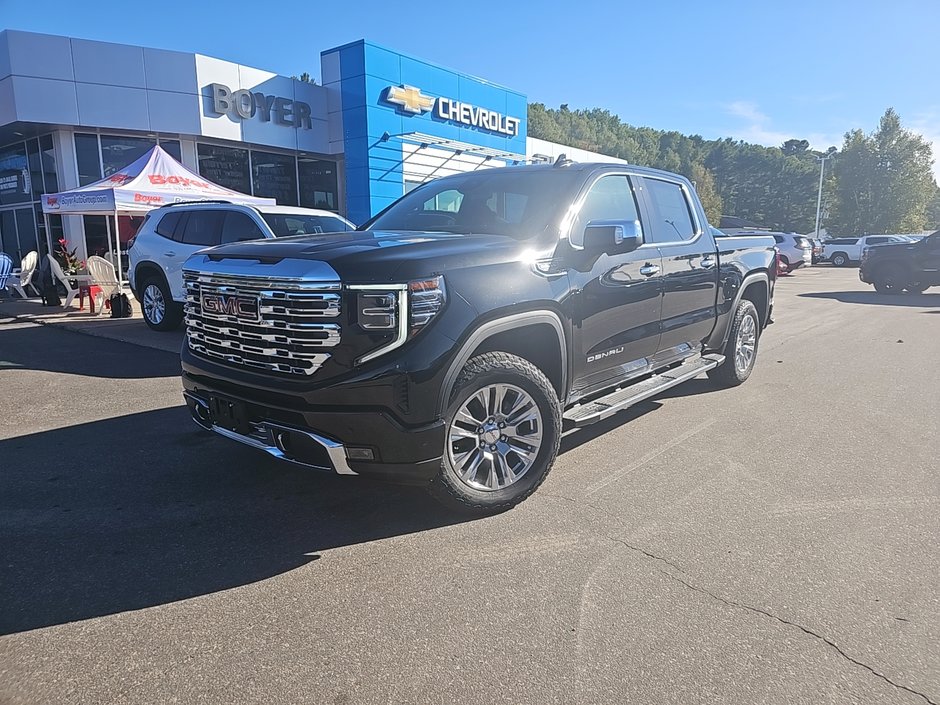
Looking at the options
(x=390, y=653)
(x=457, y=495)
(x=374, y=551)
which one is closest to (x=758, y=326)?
(x=457, y=495)

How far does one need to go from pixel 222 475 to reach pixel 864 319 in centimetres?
1218

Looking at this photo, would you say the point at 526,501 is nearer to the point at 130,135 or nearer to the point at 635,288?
the point at 635,288

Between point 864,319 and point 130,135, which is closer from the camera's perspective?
point 864,319

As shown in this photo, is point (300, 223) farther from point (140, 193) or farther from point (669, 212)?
point (669, 212)

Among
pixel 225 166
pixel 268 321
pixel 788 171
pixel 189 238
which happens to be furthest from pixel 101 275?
pixel 788 171

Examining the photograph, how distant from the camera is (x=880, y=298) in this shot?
16.6 m

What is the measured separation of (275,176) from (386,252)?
713 inches

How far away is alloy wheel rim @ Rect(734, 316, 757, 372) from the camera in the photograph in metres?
6.60

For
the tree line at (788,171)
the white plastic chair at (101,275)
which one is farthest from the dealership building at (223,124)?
the tree line at (788,171)

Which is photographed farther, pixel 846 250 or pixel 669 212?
pixel 846 250

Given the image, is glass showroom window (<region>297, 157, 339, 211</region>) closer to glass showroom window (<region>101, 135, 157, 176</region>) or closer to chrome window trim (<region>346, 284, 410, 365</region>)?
glass showroom window (<region>101, 135, 157, 176</region>)

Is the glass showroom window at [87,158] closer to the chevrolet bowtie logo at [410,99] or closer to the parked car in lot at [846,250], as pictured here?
the chevrolet bowtie logo at [410,99]

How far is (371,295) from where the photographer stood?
3.15 metres

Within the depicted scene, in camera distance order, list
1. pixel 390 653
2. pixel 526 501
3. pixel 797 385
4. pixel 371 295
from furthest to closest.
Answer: pixel 797 385 < pixel 526 501 < pixel 371 295 < pixel 390 653
